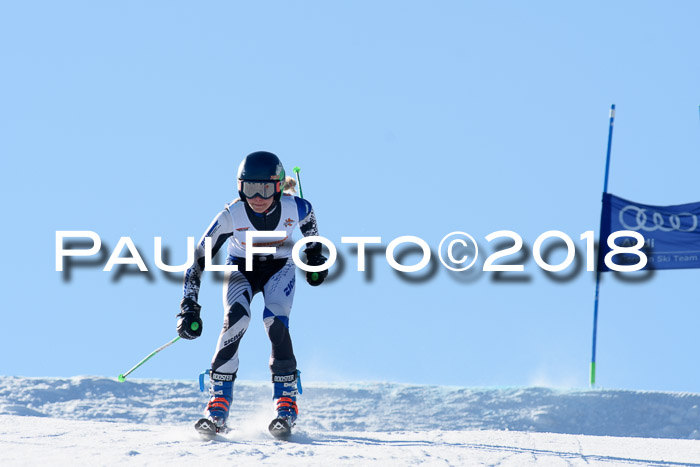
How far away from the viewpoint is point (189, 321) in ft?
22.1

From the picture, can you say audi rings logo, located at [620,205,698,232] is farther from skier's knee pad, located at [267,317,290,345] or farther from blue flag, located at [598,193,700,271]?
skier's knee pad, located at [267,317,290,345]

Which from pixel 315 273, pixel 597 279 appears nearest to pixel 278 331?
pixel 315 273

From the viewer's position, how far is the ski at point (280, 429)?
21.8 feet

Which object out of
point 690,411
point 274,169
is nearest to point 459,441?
point 274,169

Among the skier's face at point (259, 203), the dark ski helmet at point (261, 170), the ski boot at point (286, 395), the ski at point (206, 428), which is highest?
the dark ski helmet at point (261, 170)

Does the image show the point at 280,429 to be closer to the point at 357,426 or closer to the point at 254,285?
the point at 254,285

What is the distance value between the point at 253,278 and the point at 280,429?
1.08 metres

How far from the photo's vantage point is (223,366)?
22.4ft

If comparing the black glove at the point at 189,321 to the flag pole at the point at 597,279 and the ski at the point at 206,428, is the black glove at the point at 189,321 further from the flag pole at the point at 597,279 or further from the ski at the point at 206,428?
the flag pole at the point at 597,279

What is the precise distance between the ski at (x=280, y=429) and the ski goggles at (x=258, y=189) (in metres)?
1.54

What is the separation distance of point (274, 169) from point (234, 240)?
60 centimetres

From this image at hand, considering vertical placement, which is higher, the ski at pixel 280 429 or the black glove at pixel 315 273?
the black glove at pixel 315 273

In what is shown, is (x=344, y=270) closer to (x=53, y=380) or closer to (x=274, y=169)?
(x=274, y=169)

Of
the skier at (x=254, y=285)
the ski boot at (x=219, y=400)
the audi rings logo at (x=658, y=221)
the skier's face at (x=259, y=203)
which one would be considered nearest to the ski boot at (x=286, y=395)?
the skier at (x=254, y=285)
